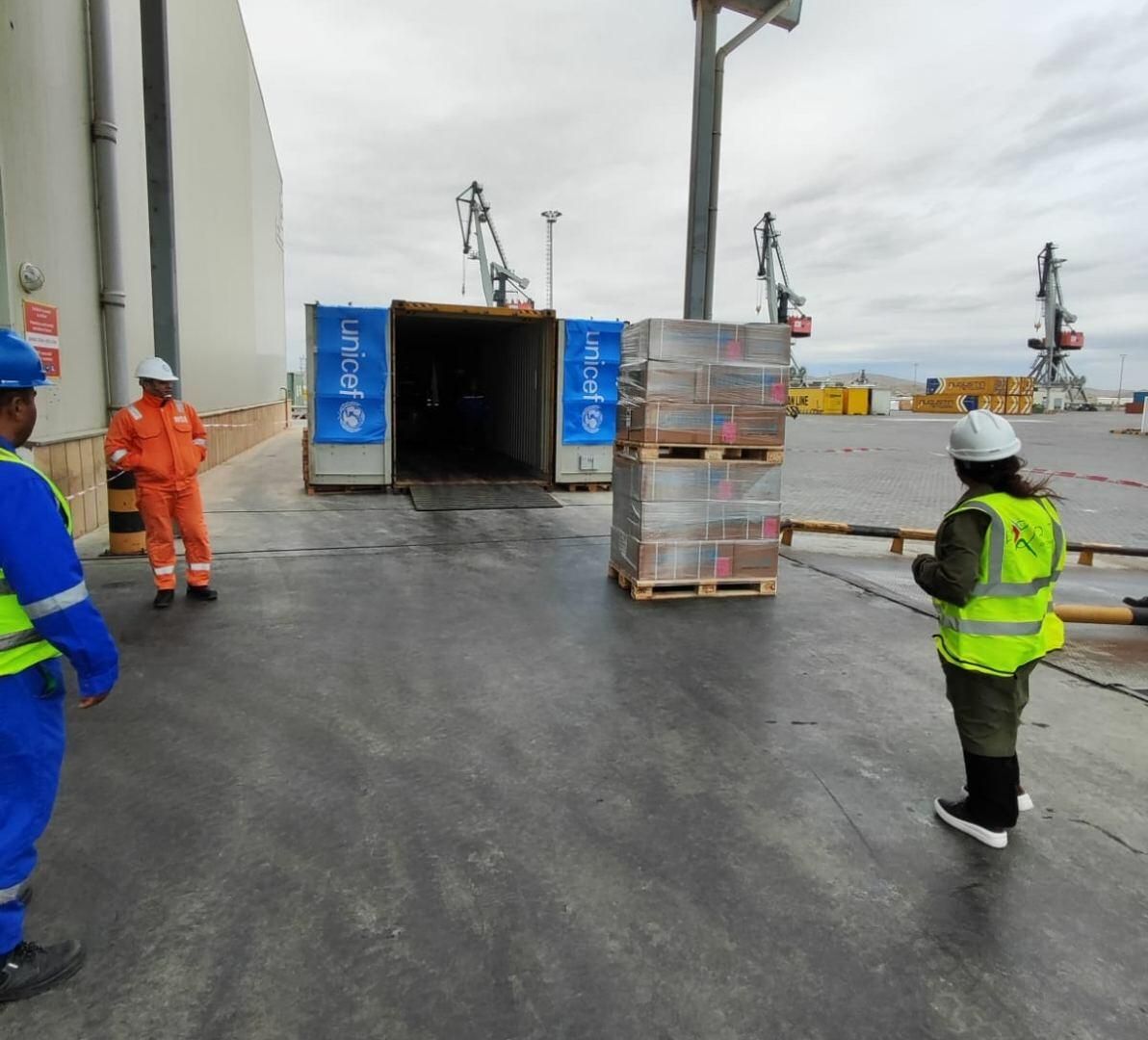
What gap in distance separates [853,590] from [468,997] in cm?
553

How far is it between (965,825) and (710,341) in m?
4.13

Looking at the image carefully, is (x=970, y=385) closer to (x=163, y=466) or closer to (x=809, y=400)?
(x=809, y=400)

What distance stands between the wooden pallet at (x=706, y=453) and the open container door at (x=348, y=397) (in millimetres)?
6058

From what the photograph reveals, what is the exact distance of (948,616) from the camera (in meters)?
2.91

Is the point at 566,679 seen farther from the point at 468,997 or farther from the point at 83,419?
the point at 83,419

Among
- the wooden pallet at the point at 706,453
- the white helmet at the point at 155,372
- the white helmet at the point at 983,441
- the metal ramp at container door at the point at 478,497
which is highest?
the white helmet at the point at 155,372

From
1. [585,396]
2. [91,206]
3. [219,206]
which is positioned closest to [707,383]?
[585,396]

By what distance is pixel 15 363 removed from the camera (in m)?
2.13

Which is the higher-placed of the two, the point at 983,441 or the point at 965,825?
the point at 983,441

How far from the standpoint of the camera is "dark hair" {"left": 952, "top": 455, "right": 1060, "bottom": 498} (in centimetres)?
Result: 284

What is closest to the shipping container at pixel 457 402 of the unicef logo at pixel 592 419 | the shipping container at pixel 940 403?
the unicef logo at pixel 592 419

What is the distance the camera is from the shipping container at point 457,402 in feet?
38.2

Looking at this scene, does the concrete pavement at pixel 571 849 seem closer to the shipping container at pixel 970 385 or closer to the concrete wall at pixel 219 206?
the concrete wall at pixel 219 206

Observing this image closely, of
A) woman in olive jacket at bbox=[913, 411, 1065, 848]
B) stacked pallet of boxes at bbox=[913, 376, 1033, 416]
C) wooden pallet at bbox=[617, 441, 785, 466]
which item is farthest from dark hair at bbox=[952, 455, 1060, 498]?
stacked pallet of boxes at bbox=[913, 376, 1033, 416]
